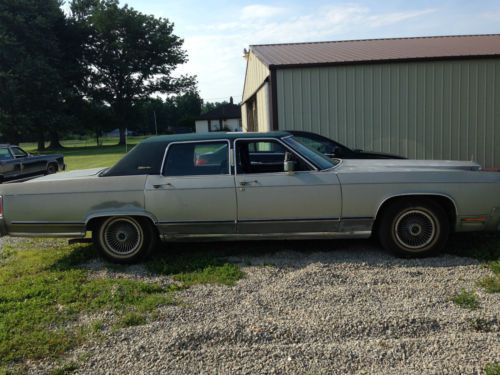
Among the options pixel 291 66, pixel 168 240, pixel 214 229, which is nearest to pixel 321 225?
pixel 214 229

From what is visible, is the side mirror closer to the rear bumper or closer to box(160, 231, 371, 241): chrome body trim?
box(160, 231, 371, 241): chrome body trim

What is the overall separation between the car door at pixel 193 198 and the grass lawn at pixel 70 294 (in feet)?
1.40

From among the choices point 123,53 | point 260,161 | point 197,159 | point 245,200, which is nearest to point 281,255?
point 245,200

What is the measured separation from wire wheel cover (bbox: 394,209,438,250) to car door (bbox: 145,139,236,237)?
6.21ft

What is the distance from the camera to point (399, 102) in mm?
11297

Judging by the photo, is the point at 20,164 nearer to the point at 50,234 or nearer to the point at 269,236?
the point at 50,234

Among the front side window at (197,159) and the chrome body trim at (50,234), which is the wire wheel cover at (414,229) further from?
the chrome body trim at (50,234)

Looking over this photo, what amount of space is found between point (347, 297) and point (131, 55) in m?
50.4

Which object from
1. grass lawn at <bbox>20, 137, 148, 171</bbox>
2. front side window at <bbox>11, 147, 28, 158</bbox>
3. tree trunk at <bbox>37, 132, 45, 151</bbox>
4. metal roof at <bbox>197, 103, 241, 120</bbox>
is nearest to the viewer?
front side window at <bbox>11, 147, 28, 158</bbox>

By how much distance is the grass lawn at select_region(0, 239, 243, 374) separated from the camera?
3686 millimetres

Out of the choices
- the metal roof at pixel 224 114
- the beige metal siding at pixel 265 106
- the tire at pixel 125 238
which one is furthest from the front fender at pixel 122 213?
the metal roof at pixel 224 114

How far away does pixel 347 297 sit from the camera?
14.0 ft

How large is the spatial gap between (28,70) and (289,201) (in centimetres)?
3848

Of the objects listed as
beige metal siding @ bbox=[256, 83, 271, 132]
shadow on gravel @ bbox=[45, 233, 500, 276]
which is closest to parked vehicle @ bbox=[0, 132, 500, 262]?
shadow on gravel @ bbox=[45, 233, 500, 276]
